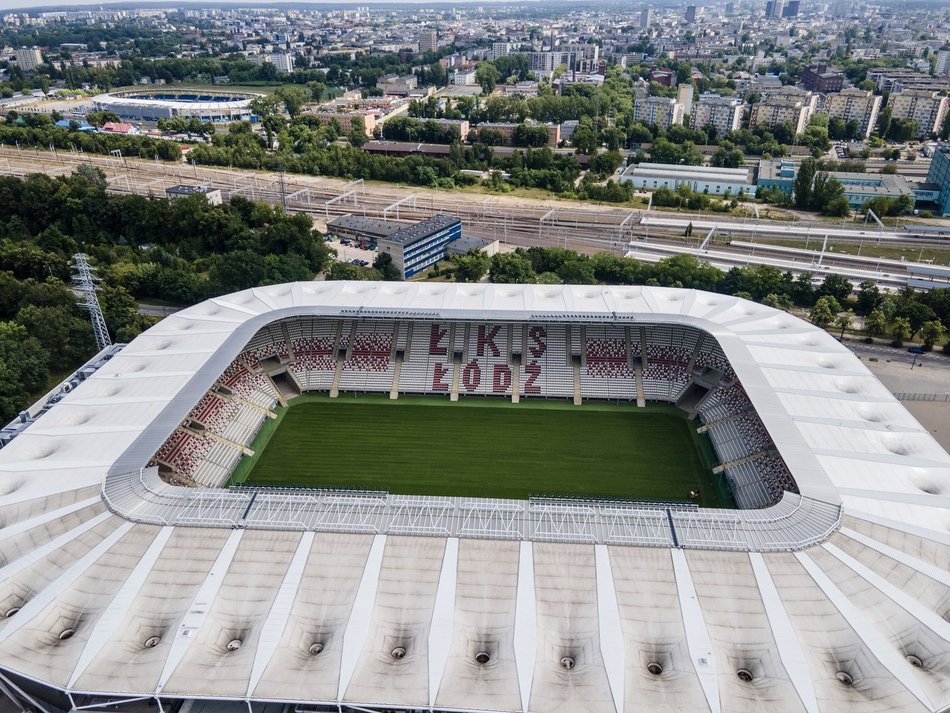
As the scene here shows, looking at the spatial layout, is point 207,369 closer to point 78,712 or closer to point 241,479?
point 241,479

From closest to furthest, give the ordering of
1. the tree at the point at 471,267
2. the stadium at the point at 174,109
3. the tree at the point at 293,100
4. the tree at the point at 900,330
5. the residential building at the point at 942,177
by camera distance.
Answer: the tree at the point at 900,330, the tree at the point at 471,267, the residential building at the point at 942,177, the tree at the point at 293,100, the stadium at the point at 174,109

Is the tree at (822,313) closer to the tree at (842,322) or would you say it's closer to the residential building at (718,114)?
the tree at (842,322)

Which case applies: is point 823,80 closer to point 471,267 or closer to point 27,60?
point 471,267

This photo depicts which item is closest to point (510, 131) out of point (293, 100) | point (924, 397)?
point (293, 100)

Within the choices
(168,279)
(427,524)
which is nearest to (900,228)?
(427,524)

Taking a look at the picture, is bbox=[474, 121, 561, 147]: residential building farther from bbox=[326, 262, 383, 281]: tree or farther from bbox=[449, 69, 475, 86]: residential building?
bbox=[449, 69, 475, 86]: residential building

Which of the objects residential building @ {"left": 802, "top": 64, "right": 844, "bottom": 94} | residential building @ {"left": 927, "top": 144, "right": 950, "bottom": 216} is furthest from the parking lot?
residential building @ {"left": 802, "top": 64, "right": 844, "bottom": 94}

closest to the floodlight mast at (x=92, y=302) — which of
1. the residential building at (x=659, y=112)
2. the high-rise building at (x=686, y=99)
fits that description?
the residential building at (x=659, y=112)
